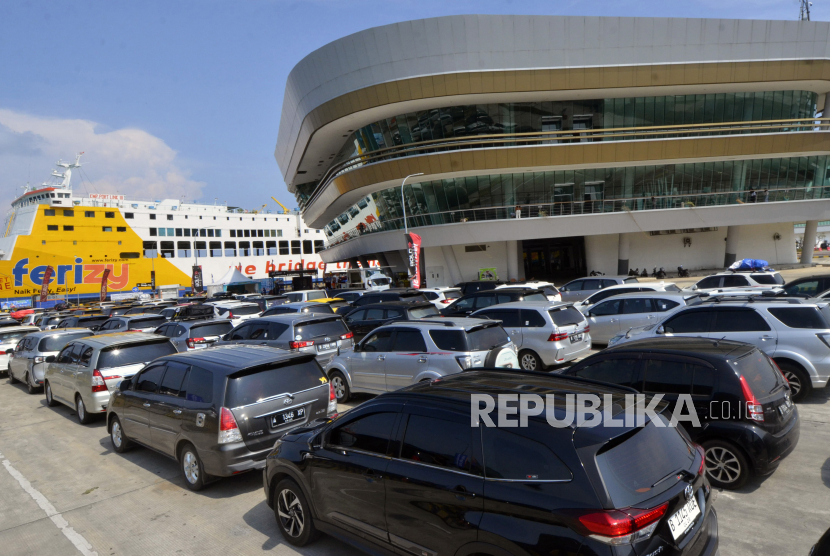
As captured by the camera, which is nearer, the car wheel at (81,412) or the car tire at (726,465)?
the car tire at (726,465)

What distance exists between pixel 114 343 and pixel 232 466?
561 centimetres

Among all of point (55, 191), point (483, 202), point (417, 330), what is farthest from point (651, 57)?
point (55, 191)

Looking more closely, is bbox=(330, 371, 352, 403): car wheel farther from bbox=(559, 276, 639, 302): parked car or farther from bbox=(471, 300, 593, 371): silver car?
bbox=(559, 276, 639, 302): parked car

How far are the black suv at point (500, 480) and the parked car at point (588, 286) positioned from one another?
1795 cm

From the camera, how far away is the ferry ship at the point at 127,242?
5406 centimetres

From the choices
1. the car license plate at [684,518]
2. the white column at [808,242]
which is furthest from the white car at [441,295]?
the white column at [808,242]

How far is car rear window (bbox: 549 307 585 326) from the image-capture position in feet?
35.5

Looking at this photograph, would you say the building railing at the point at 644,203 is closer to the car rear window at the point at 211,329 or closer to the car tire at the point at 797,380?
the car rear window at the point at 211,329

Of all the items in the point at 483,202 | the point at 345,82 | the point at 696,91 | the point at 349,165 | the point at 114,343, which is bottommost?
the point at 114,343

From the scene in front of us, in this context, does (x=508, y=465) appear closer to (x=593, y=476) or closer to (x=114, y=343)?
(x=593, y=476)

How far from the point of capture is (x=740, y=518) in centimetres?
467

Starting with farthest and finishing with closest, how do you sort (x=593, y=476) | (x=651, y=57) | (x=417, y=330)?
(x=651, y=57) < (x=417, y=330) < (x=593, y=476)

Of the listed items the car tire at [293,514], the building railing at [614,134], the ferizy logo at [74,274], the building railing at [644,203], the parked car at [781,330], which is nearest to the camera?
the car tire at [293,514]

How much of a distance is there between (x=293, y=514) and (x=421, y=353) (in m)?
4.21
